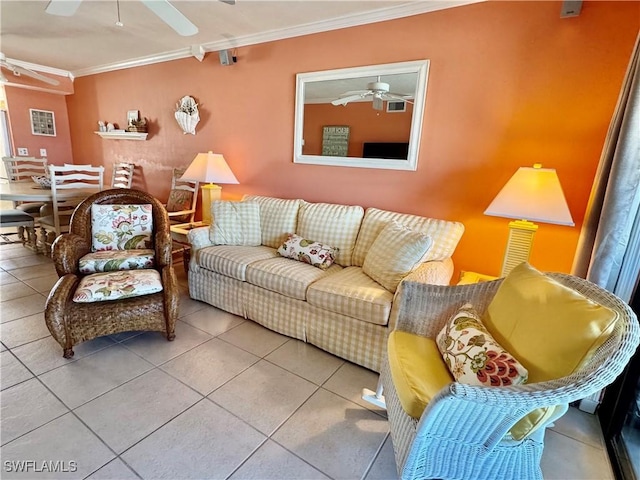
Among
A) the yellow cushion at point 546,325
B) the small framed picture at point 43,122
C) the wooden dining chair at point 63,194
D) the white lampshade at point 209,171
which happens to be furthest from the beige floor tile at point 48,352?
the small framed picture at point 43,122

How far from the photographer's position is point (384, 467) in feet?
4.48

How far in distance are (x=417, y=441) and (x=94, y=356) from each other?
78.2 inches

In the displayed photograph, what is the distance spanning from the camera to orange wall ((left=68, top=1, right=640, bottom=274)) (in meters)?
1.90

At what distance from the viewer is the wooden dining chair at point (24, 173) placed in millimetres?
3852

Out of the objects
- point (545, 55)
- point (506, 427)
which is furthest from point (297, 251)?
point (545, 55)

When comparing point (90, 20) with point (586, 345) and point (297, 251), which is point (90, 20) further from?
point (586, 345)

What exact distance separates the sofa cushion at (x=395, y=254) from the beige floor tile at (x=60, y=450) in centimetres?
164

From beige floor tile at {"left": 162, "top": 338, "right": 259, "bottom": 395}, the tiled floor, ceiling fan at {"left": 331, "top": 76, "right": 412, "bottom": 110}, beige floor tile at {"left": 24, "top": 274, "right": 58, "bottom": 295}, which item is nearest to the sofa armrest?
the tiled floor

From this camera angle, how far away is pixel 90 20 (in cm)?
291

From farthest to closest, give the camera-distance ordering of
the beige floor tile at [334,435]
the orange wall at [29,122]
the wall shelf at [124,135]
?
the orange wall at [29,122] < the wall shelf at [124,135] < the beige floor tile at [334,435]

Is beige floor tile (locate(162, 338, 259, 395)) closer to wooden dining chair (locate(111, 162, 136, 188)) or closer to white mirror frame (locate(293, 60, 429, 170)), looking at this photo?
white mirror frame (locate(293, 60, 429, 170))

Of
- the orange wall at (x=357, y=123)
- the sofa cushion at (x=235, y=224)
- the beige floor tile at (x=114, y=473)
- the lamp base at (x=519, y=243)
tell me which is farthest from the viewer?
the sofa cushion at (x=235, y=224)

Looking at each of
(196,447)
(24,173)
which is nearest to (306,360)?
(196,447)

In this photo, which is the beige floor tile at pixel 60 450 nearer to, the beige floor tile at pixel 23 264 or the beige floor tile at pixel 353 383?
the beige floor tile at pixel 353 383
